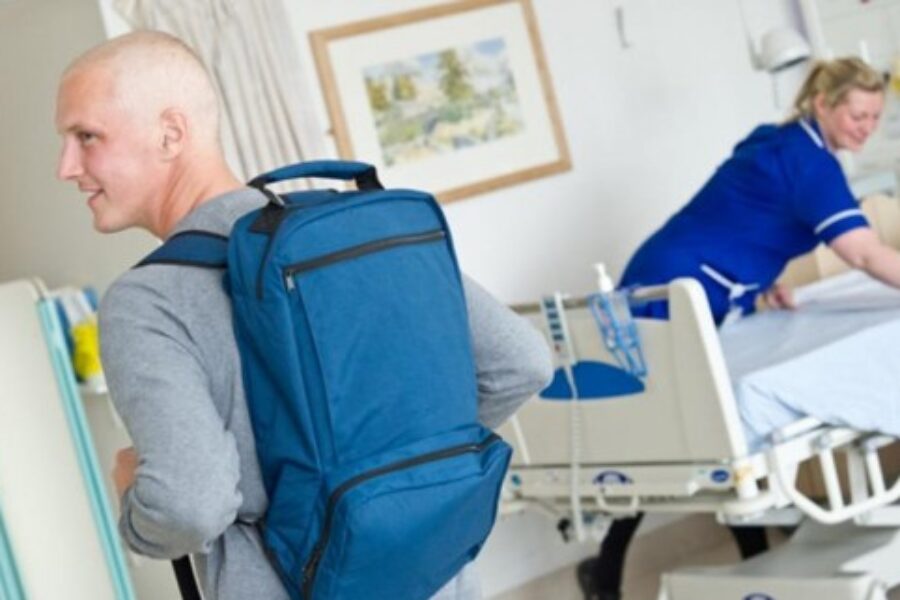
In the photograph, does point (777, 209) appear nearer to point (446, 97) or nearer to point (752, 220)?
point (752, 220)

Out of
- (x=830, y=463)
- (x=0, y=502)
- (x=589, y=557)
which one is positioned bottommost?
(x=589, y=557)

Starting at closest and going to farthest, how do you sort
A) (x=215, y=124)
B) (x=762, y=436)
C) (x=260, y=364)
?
(x=260, y=364) < (x=215, y=124) < (x=762, y=436)

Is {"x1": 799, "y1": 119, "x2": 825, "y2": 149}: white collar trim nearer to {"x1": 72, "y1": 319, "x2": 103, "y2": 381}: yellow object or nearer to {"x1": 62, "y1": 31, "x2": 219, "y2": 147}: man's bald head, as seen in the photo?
{"x1": 72, "y1": 319, "x2": 103, "y2": 381}: yellow object

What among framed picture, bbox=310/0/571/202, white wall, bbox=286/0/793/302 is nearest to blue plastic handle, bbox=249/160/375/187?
framed picture, bbox=310/0/571/202

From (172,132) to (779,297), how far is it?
3.24 metres

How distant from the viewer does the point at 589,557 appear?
5.24 meters

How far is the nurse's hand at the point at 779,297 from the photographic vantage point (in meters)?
4.78

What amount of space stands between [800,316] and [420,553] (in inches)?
118

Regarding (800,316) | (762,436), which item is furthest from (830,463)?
(800,316)

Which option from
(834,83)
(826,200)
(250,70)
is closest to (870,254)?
(826,200)

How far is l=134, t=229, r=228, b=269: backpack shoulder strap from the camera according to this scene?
171 centimetres

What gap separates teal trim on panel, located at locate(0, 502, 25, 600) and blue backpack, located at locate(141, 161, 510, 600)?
2.52 meters

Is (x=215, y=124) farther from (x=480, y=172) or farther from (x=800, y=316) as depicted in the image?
(x=480, y=172)

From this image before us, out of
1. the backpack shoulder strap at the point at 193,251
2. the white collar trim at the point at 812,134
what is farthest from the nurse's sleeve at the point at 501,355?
the white collar trim at the point at 812,134
